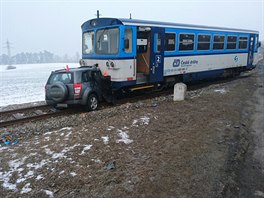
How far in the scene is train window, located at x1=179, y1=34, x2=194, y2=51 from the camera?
12.5 metres

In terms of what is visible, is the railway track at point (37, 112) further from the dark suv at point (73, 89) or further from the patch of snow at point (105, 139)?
the patch of snow at point (105, 139)

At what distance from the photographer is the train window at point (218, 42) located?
593 inches

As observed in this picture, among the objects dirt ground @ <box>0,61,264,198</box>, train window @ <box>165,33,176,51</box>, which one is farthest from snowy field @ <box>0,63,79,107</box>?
dirt ground @ <box>0,61,264,198</box>

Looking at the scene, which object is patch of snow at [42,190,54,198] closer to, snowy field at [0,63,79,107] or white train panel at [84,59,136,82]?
white train panel at [84,59,136,82]

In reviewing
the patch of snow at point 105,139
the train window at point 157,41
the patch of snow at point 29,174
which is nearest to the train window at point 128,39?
the train window at point 157,41

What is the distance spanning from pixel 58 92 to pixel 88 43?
3.79 metres

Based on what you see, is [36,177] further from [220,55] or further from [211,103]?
[220,55]

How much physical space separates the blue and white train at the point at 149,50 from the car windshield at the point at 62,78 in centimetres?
191

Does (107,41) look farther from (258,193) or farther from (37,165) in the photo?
(258,193)

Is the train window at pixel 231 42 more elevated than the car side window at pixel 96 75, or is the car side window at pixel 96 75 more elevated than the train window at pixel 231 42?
the train window at pixel 231 42

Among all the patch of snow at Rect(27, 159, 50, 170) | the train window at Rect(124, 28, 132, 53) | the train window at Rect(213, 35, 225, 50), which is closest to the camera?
the patch of snow at Rect(27, 159, 50, 170)

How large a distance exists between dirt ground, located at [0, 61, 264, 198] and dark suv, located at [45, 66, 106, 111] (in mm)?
1357

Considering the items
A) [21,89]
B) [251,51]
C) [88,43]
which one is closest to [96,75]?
[88,43]

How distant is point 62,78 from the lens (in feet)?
29.5
